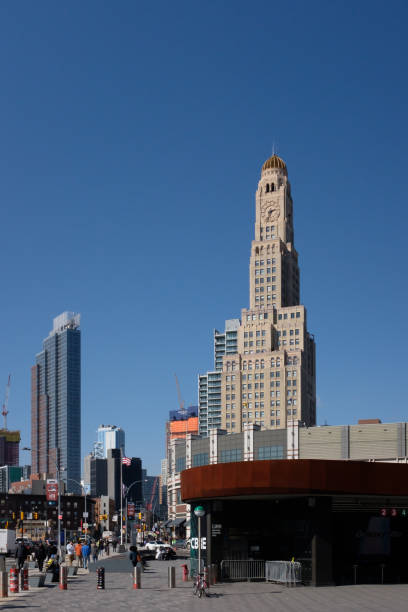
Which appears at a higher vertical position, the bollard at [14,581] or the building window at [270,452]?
the bollard at [14,581]

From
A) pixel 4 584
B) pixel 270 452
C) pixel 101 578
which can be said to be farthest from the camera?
pixel 270 452

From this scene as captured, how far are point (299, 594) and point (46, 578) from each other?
20.0m

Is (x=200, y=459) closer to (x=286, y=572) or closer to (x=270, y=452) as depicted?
(x=270, y=452)

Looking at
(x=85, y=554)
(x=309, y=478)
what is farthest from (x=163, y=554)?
(x=309, y=478)

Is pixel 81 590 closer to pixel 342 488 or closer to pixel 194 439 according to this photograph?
pixel 342 488

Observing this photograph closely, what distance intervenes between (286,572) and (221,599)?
6.14 m

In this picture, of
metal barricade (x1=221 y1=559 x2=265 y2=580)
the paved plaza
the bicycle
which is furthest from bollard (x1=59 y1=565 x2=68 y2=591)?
the bicycle

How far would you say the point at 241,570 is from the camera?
45781mm

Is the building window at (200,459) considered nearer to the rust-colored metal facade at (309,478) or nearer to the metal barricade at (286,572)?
the metal barricade at (286,572)

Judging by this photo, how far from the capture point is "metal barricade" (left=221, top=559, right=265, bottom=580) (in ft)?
150

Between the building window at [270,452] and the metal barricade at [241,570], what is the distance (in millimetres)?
98875

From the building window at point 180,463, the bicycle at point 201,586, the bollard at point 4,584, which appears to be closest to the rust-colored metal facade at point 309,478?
the bicycle at point 201,586

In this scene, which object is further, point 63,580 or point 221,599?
point 63,580

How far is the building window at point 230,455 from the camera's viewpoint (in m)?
151
